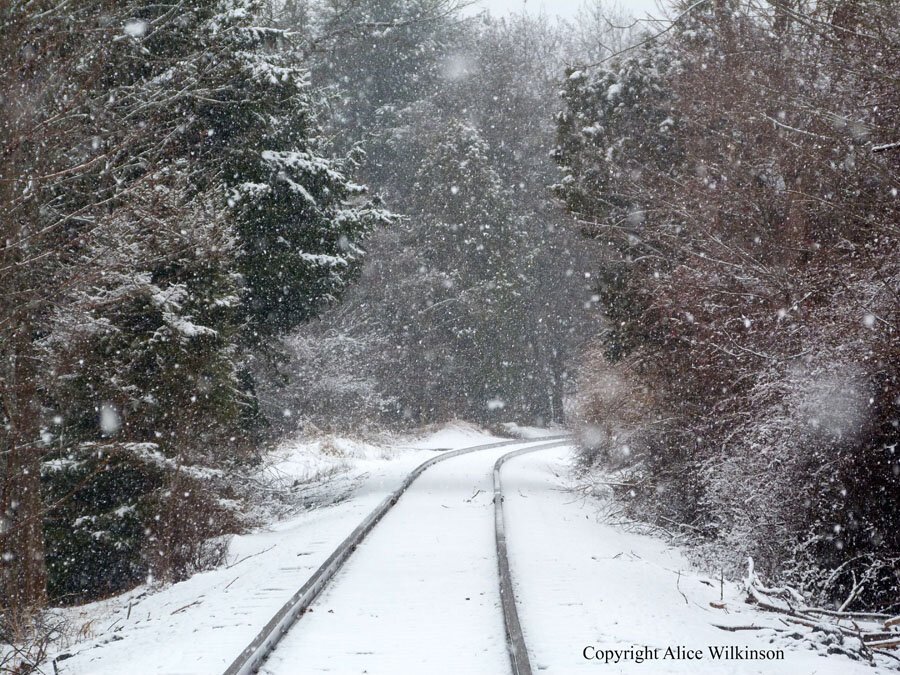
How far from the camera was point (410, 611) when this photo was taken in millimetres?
7004

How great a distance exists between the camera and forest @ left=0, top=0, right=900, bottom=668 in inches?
295

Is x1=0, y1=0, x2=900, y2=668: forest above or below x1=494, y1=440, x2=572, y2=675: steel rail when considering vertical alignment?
above

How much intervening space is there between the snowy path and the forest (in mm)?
2847

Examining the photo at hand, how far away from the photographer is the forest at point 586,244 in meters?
7.50

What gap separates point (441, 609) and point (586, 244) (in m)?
14.5

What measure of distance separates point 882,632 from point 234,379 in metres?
Result: 9.74

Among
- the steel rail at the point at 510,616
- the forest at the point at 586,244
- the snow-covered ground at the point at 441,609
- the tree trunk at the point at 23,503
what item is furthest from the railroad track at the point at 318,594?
the tree trunk at the point at 23,503

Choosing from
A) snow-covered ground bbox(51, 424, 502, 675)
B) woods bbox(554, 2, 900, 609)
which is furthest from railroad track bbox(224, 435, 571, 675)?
woods bbox(554, 2, 900, 609)

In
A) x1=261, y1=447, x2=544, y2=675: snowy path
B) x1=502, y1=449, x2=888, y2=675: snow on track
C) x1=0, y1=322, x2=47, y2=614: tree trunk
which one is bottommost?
x1=502, y1=449, x2=888, y2=675: snow on track

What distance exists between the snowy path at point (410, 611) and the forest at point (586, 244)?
9.34 feet

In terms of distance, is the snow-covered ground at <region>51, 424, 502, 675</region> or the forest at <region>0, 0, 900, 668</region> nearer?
the snow-covered ground at <region>51, 424, 502, 675</region>

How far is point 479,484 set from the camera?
1781cm

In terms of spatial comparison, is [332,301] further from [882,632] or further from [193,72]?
[882,632]

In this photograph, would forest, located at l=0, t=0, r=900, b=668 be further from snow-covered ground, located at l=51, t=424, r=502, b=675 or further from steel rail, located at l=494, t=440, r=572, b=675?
steel rail, located at l=494, t=440, r=572, b=675
